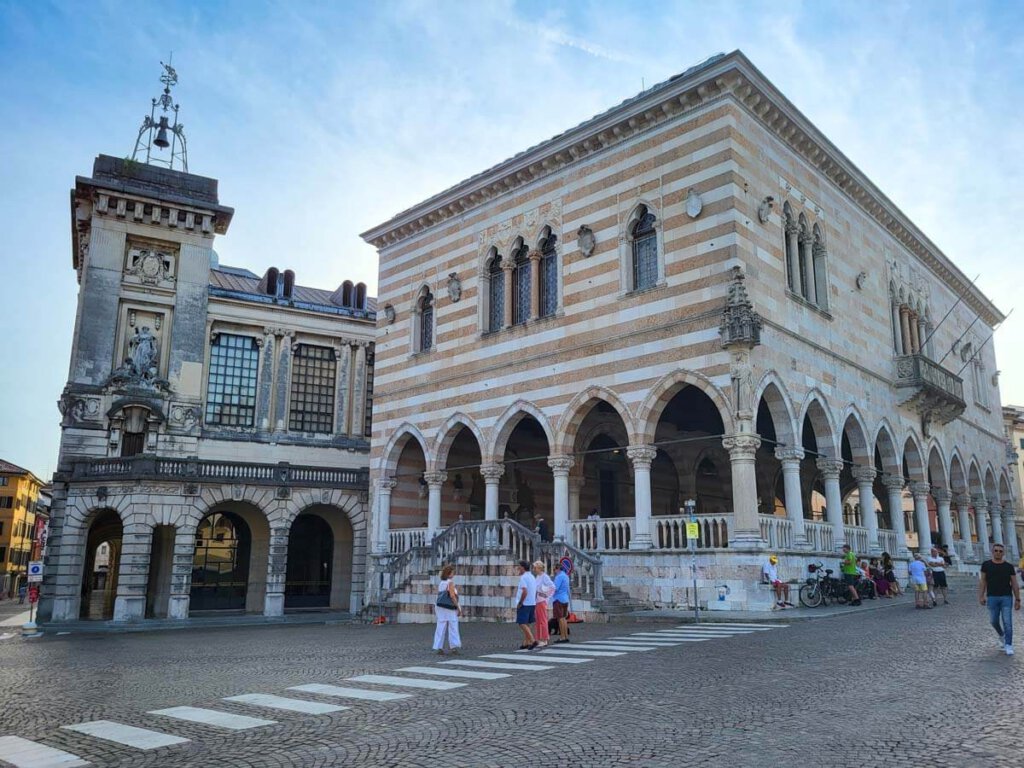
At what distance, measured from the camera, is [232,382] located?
37812 mm

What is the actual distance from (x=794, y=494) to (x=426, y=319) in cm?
1522

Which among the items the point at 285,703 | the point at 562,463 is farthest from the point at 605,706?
the point at 562,463

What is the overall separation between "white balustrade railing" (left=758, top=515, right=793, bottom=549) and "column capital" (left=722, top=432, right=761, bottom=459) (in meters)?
1.60

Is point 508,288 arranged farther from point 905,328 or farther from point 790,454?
point 905,328

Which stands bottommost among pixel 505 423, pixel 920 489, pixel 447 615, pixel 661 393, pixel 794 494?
pixel 447 615

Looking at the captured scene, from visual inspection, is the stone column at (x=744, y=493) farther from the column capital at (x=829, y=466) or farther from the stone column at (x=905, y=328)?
the stone column at (x=905, y=328)

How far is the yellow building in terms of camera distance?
84562mm

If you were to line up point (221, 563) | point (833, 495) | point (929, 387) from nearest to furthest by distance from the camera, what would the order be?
point (833, 495) < point (929, 387) < point (221, 563)

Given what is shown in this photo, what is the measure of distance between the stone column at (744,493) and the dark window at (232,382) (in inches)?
963

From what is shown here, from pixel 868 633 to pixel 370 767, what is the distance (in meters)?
11.5

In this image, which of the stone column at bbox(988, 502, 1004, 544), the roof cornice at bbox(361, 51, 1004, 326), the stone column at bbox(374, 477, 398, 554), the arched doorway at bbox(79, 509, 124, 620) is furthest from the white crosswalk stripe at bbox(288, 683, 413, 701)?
the stone column at bbox(988, 502, 1004, 544)

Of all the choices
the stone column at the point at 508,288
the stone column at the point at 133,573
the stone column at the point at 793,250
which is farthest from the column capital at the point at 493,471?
the stone column at the point at 133,573

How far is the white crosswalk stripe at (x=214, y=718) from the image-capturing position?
818cm

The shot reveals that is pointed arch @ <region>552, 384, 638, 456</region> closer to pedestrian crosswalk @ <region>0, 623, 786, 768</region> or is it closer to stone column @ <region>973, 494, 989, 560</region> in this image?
pedestrian crosswalk @ <region>0, 623, 786, 768</region>
